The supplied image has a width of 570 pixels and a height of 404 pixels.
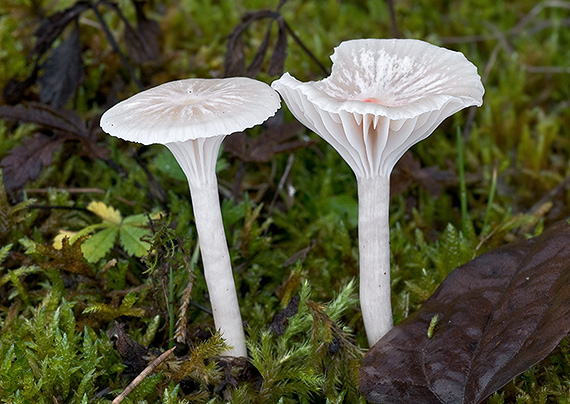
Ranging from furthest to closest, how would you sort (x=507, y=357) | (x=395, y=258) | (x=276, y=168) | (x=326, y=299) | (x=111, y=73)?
(x=111, y=73)
(x=276, y=168)
(x=395, y=258)
(x=326, y=299)
(x=507, y=357)

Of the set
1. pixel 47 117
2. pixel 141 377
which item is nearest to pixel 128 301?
pixel 141 377

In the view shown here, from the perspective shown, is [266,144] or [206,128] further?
[266,144]

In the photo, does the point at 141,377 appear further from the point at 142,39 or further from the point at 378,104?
the point at 142,39

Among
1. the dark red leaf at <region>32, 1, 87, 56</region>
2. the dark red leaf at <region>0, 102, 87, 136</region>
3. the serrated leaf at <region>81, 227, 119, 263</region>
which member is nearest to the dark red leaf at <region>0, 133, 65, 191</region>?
the dark red leaf at <region>0, 102, 87, 136</region>

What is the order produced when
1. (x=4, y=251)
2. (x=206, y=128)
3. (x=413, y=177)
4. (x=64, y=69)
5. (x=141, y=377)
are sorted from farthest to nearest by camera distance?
(x=413, y=177) < (x=64, y=69) < (x=4, y=251) < (x=141, y=377) < (x=206, y=128)

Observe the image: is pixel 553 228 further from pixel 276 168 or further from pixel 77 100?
pixel 77 100

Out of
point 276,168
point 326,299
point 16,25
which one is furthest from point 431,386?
point 16,25

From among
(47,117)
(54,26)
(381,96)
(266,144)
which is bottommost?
(266,144)
